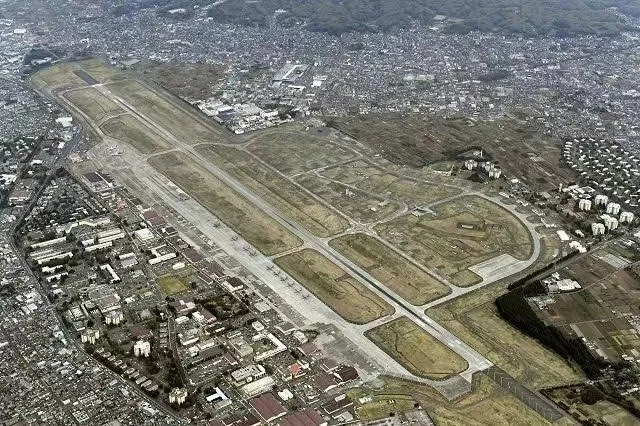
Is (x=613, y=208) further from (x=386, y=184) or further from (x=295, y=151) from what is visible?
(x=295, y=151)

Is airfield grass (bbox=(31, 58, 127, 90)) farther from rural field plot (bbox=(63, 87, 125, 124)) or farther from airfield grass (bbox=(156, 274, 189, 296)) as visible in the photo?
airfield grass (bbox=(156, 274, 189, 296))

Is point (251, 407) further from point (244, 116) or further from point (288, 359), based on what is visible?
point (244, 116)

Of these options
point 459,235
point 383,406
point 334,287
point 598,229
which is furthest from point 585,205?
point 383,406

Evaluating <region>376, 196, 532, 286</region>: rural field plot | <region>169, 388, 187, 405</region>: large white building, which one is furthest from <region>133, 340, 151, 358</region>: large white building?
<region>376, 196, 532, 286</region>: rural field plot

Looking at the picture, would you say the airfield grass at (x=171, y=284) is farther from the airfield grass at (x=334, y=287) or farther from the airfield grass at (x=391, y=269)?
the airfield grass at (x=391, y=269)

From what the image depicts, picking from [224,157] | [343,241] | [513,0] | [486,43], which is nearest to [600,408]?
[343,241]

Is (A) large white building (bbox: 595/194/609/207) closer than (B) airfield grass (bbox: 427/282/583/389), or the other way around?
(B) airfield grass (bbox: 427/282/583/389)
